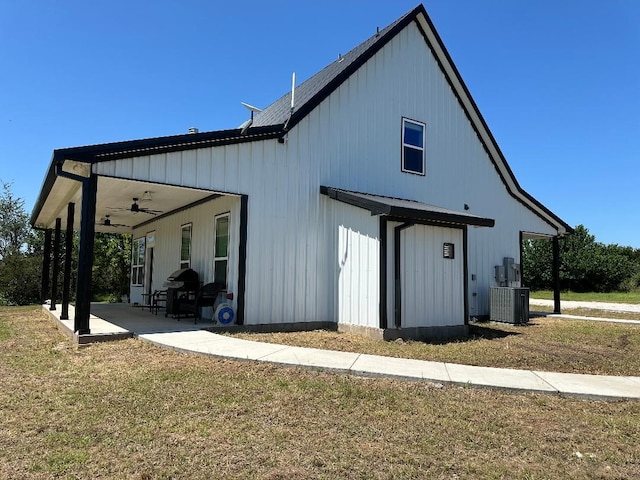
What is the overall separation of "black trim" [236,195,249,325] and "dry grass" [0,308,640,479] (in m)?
3.38

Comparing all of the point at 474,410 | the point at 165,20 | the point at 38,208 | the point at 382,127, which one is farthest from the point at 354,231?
the point at 38,208

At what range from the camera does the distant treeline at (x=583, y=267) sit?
115ft

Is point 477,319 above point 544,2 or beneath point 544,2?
beneath

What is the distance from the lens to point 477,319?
43.5 ft

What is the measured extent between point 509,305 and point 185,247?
9.35m

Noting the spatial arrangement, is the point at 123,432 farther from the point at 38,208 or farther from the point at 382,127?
the point at 38,208

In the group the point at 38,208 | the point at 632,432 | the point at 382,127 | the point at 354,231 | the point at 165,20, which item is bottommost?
the point at 632,432

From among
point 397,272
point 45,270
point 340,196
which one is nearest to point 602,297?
point 397,272

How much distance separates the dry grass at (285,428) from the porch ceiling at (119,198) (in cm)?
444

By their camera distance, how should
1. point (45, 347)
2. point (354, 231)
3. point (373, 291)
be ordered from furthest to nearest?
1. point (354, 231)
2. point (373, 291)
3. point (45, 347)

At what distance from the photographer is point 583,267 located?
35094mm

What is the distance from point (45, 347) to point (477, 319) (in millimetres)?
10773

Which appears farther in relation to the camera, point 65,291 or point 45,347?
point 65,291

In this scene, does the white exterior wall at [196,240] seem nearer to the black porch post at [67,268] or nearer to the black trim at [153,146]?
the black trim at [153,146]
